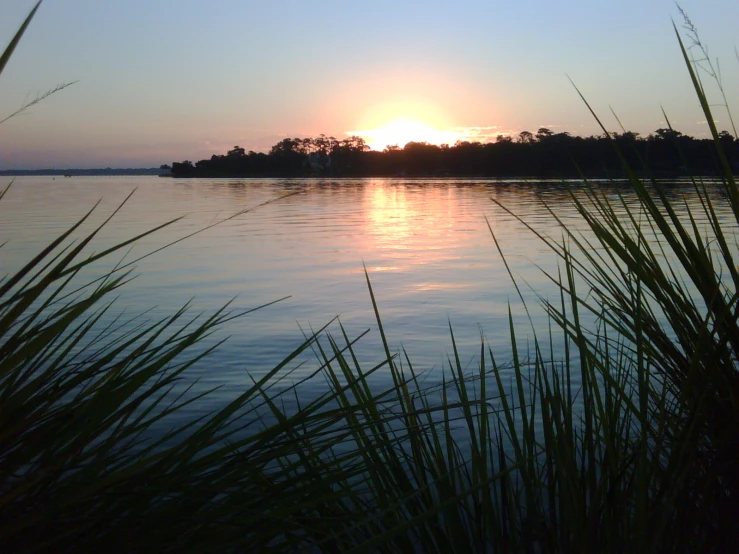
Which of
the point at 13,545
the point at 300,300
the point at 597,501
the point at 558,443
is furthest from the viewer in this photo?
the point at 300,300

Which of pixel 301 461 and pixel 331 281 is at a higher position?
pixel 301 461

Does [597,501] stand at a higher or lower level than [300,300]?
higher

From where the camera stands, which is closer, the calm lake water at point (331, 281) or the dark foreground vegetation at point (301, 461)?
the dark foreground vegetation at point (301, 461)

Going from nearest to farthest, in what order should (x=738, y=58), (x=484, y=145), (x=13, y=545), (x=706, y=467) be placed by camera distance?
(x=13, y=545) → (x=706, y=467) → (x=738, y=58) → (x=484, y=145)

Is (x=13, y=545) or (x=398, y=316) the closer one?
(x=13, y=545)

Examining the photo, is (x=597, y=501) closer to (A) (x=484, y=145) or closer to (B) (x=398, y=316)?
(B) (x=398, y=316)

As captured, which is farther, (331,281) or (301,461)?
(331,281)

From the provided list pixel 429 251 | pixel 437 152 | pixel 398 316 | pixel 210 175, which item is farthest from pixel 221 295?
pixel 210 175

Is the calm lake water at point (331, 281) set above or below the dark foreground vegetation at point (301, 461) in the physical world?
below

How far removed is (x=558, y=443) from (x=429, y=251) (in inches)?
485

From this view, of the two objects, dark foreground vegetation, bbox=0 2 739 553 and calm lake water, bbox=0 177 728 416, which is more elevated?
dark foreground vegetation, bbox=0 2 739 553

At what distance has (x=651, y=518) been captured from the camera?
1432 mm

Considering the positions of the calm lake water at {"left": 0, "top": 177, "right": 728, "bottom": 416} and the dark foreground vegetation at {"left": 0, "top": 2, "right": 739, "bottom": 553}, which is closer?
the dark foreground vegetation at {"left": 0, "top": 2, "right": 739, "bottom": 553}

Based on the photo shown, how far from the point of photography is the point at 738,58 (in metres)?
1.81
